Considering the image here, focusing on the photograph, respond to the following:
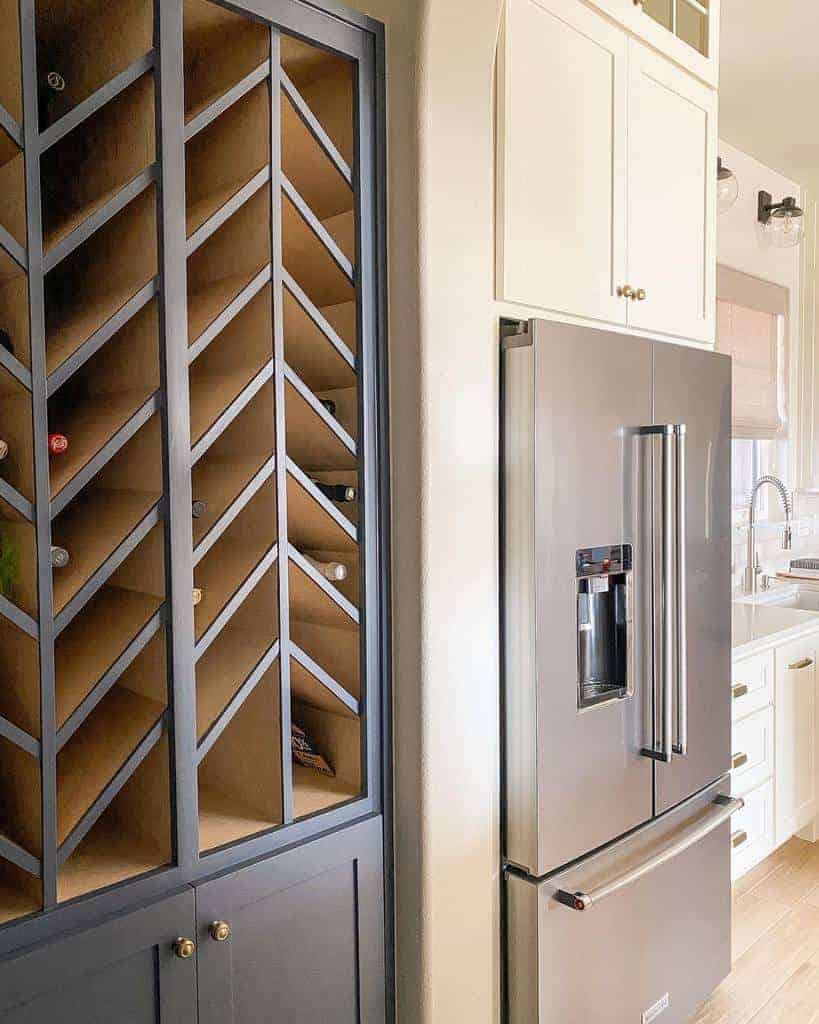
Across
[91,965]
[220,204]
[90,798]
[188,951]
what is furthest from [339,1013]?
[220,204]

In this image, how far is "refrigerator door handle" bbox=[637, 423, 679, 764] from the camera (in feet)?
6.15

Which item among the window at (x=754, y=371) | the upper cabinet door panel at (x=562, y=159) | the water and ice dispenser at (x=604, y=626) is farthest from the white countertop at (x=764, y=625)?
the upper cabinet door panel at (x=562, y=159)

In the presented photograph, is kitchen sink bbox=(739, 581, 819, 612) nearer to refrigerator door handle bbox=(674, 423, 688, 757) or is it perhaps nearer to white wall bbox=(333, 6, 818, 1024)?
refrigerator door handle bbox=(674, 423, 688, 757)

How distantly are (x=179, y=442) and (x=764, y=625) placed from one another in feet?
8.36

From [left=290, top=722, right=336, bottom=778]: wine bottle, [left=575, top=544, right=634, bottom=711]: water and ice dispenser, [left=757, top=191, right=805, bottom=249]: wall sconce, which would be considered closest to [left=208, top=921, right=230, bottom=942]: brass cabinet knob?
[left=290, top=722, right=336, bottom=778]: wine bottle

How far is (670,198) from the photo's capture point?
2.04 m

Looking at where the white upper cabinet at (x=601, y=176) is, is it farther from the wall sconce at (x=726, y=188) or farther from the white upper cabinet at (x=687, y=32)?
the wall sconce at (x=726, y=188)

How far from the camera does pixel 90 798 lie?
44.7 inches

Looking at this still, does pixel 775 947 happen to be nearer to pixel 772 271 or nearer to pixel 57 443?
pixel 57 443

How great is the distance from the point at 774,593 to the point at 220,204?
10.3ft

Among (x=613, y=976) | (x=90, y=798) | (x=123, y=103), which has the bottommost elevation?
(x=613, y=976)

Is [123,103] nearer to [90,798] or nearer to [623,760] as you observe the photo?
[90,798]

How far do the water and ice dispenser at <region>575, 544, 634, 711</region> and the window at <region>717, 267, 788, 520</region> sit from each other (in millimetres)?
1646

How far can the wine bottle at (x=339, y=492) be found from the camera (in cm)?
141
